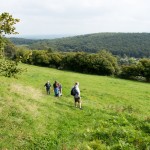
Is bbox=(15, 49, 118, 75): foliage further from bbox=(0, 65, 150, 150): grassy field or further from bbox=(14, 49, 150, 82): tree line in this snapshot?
bbox=(0, 65, 150, 150): grassy field

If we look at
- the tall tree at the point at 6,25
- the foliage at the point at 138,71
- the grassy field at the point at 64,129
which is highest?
the tall tree at the point at 6,25

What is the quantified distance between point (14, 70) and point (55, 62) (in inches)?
2985

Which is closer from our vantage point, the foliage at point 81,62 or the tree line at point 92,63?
the tree line at point 92,63

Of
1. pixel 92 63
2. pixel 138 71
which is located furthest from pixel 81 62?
pixel 138 71

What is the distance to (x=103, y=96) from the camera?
39.6 m

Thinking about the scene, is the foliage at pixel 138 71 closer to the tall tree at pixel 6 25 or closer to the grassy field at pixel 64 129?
the grassy field at pixel 64 129

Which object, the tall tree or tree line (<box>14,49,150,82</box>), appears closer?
the tall tree

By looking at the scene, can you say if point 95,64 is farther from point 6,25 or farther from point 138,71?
point 6,25

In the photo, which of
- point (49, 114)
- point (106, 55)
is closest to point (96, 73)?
point (106, 55)

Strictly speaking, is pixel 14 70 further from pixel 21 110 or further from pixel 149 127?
pixel 149 127

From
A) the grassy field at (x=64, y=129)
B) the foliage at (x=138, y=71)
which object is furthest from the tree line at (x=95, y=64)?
the grassy field at (x=64, y=129)

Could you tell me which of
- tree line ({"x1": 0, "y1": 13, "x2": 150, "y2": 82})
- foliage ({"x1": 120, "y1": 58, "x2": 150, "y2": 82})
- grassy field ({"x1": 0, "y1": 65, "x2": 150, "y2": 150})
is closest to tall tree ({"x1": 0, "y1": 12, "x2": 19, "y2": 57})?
grassy field ({"x1": 0, "y1": 65, "x2": 150, "y2": 150})

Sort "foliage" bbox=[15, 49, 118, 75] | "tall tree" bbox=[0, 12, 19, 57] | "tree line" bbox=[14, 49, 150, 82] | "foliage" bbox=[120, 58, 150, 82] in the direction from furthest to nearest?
"foliage" bbox=[15, 49, 118, 75] < "tree line" bbox=[14, 49, 150, 82] < "foliage" bbox=[120, 58, 150, 82] < "tall tree" bbox=[0, 12, 19, 57]

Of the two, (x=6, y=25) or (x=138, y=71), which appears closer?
(x=6, y=25)
